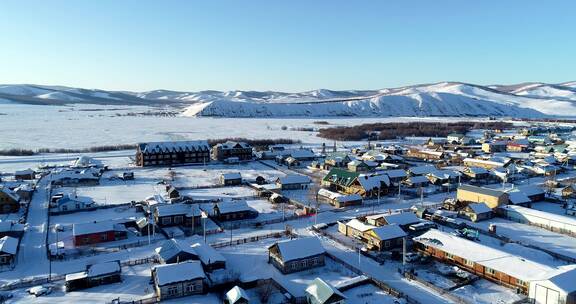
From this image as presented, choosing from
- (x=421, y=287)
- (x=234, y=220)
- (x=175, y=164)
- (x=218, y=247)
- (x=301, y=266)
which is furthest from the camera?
(x=175, y=164)

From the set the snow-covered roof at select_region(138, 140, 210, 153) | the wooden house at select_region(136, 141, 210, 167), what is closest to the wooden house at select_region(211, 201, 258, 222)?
the wooden house at select_region(136, 141, 210, 167)

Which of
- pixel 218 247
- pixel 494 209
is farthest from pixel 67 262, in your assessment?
pixel 494 209

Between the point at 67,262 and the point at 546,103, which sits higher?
the point at 546,103

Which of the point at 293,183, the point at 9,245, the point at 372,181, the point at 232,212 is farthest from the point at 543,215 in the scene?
the point at 9,245

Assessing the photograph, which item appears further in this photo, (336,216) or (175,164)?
(175,164)

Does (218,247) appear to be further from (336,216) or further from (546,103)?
(546,103)

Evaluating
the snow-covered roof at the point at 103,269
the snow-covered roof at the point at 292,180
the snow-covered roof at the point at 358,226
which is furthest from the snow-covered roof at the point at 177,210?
the snow-covered roof at the point at 292,180

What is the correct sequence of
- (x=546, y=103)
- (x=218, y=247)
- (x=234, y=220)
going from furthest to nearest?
(x=546, y=103)
(x=234, y=220)
(x=218, y=247)
